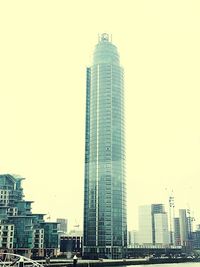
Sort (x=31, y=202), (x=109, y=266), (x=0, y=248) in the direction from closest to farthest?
1. (x=0, y=248)
2. (x=109, y=266)
3. (x=31, y=202)

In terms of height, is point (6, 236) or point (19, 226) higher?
point (19, 226)

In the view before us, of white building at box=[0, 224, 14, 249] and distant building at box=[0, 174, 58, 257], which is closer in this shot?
white building at box=[0, 224, 14, 249]

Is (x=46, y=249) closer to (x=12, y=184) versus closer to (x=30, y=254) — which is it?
(x=30, y=254)

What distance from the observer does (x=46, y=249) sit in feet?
629

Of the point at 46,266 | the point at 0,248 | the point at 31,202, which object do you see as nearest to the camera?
the point at 46,266

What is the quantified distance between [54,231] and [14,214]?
2342cm

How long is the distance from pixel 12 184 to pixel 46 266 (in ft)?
211

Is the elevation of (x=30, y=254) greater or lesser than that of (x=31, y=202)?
lesser

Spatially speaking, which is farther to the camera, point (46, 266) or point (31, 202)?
point (31, 202)

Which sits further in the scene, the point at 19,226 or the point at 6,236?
the point at 19,226

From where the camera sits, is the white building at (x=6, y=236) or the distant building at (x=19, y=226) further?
the distant building at (x=19, y=226)

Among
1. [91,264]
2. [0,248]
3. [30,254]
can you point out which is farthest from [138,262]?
[0,248]

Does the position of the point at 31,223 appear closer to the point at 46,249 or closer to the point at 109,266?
the point at 46,249

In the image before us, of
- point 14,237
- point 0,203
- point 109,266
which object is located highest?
point 0,203
